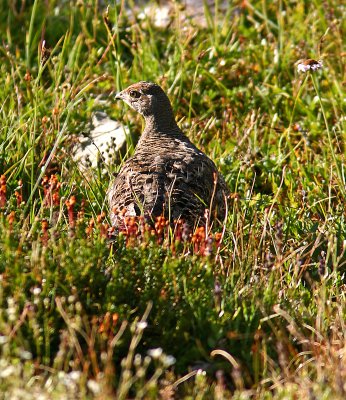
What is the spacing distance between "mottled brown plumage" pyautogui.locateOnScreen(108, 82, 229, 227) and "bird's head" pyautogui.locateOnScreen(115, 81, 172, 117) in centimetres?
9

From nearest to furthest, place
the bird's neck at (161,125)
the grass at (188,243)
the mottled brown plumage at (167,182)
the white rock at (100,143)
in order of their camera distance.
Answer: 1. the grass at (188,243)
2. the mottled brown plumage at (167,182)
3. the bird's neck at (161,125)
4. the white rock at (100,143)

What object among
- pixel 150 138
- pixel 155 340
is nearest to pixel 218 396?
pixel 155 340

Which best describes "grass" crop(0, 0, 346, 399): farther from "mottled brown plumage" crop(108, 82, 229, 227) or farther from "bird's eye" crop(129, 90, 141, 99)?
"bird's eye" crop(129, 90, 141, 99)

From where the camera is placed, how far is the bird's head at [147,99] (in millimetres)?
6242

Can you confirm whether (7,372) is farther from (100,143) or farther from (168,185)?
(100,143)

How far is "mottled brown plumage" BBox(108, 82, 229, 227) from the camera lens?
5.00 m

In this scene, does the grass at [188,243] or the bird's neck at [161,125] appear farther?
the bird's neck at [161,125]

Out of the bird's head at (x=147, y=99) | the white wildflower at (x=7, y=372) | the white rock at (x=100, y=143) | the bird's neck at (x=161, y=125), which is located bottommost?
the white rock at (x=100, y=143)

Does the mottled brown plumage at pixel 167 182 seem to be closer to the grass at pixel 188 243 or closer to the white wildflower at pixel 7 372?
the grass at pixel 188 243

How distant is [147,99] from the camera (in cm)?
629

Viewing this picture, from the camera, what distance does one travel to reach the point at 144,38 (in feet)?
24.9

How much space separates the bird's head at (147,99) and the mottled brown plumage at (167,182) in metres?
0.09

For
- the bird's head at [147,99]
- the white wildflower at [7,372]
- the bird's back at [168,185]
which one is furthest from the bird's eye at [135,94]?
the white wildflower at [7,372]

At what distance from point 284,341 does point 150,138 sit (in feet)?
7.73
